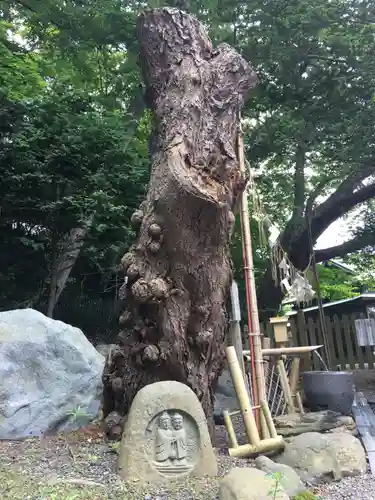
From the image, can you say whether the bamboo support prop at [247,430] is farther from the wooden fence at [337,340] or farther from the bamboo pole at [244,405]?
the wooden fence at [337,340]

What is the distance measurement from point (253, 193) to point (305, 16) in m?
3.40

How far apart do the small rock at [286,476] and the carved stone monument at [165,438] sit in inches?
15.4

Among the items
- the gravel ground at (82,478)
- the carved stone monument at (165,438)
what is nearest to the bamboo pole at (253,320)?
the gravel ground at (82,478)

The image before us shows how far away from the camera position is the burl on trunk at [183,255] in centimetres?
402

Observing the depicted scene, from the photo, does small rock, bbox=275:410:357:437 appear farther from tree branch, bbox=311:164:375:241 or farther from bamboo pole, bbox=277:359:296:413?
tree branch, bbox=311:164:375:241

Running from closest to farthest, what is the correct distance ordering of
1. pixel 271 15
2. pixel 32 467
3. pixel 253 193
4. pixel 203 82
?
1. pixel 32 467
2. pixel 203 82
3. pixel 253 193
4. pixel 271 15

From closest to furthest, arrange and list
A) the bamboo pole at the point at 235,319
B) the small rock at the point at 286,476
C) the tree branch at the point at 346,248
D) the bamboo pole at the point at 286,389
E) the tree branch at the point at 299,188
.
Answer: the small rock at the point at 286,476 < the bamboo pole at the point at 235,319 < the bamboo pole at the point at 286,389 < the tree branch at the point at 299,188 < the tree branch at the point at 346,248

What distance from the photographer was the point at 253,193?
205 inches

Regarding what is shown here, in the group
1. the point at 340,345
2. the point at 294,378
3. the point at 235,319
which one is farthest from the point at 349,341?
the point at 235,319

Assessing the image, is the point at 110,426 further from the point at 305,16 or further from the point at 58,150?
the point at 305,16

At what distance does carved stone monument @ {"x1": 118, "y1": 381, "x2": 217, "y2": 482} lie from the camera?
3.28 m

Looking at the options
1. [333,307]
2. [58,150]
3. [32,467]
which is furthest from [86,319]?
[333,307]

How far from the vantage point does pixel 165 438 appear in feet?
11.0

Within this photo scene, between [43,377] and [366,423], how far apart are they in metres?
3.88
